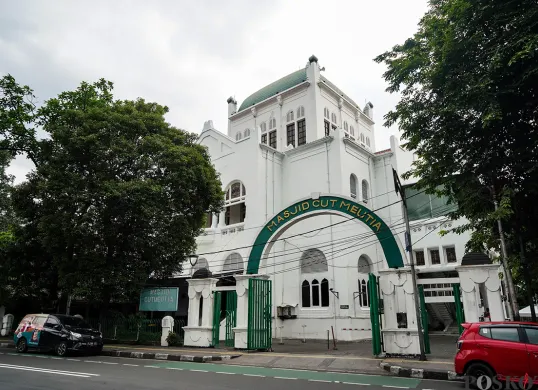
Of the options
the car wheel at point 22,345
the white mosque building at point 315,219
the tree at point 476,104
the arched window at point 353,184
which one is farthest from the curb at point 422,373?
the arched window at point 353,184

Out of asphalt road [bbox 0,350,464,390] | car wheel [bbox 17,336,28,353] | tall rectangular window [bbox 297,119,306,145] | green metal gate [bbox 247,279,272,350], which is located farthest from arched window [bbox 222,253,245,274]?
asphalt road [bbox 0,350,464,390]

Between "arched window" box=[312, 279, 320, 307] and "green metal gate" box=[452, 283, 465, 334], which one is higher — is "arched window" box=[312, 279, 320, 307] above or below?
above

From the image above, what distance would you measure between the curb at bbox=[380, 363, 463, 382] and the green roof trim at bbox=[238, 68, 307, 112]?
23.3 metres

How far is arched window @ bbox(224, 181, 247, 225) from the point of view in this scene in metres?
26.2

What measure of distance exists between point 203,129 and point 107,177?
13658mm

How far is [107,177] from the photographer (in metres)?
16.5

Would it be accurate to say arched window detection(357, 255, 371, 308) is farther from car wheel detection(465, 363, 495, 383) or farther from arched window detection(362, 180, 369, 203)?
car wheel detection(465, 363, 495, 383)

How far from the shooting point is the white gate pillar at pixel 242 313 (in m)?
14.4

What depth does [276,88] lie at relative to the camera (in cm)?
3156

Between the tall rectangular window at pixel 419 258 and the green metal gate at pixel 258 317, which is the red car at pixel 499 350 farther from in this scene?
the tall rectangular window at pixel 419 258

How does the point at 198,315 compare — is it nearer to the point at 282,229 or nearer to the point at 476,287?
the point at 282,229

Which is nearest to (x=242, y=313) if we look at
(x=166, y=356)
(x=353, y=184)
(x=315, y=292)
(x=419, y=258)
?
(x=166, y=356)

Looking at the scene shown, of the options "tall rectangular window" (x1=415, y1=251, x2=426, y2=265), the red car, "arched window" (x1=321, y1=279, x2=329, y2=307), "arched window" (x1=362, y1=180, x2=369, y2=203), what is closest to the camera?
the red car

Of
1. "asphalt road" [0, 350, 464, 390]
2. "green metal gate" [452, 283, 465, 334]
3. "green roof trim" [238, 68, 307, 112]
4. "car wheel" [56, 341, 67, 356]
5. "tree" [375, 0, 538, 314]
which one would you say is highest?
"green roof trim" [238, 68, 307, 112]
